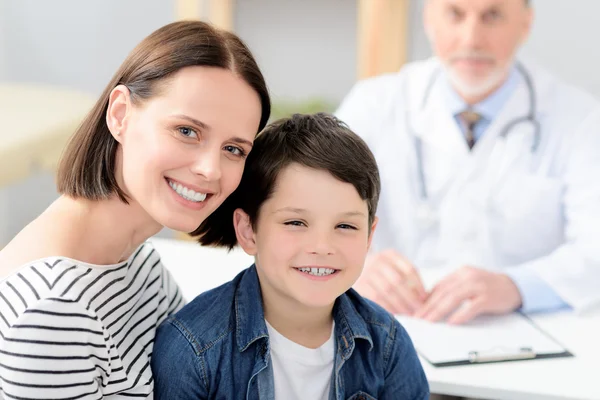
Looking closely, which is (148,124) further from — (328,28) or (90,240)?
(328,28)

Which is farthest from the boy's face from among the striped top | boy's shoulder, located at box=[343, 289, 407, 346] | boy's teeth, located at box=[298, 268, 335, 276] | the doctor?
the doctor

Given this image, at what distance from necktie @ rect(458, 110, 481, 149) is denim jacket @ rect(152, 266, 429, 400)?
3.61 feet

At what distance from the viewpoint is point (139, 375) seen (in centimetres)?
109

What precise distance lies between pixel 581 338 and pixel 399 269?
36 cm

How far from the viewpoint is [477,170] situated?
2.27 meters

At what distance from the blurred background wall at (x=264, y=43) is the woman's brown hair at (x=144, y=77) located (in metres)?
1.74

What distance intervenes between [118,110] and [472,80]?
149 centimetres

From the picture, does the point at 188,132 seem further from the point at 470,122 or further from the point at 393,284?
the point at 470,122

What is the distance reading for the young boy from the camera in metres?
1.12

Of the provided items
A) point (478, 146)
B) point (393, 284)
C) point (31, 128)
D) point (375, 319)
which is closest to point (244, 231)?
point (375, 319)

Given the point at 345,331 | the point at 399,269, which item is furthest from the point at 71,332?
the point at 399,269

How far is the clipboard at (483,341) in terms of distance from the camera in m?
1.36

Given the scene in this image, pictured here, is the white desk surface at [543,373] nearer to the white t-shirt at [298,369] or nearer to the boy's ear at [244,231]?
the white t-shirt at [298,369]

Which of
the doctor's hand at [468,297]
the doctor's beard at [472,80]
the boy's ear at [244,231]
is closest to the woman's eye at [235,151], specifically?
the boy's ear at [244,231]
